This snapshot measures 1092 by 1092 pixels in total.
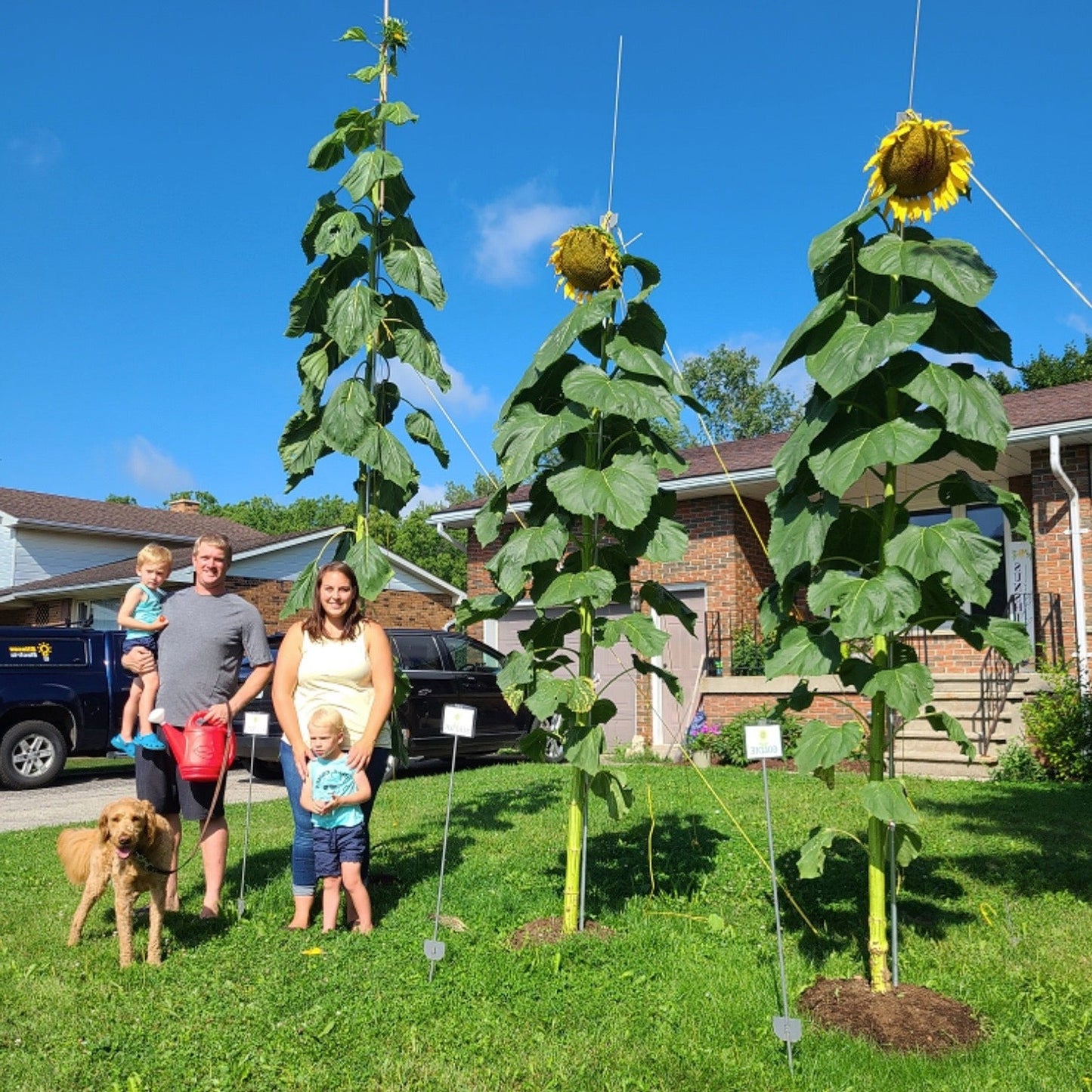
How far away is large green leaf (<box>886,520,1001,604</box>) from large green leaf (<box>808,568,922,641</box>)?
0.21 ft

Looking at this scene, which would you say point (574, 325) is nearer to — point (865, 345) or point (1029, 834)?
point (865, 345)

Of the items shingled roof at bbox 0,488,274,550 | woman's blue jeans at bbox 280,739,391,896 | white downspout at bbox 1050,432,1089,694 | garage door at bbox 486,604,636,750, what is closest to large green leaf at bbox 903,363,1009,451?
woman's blue jeans at bbox 280,739,391,896

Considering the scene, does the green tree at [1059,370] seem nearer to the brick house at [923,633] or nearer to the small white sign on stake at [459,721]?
the brick house at [923,633]

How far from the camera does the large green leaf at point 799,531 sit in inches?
139

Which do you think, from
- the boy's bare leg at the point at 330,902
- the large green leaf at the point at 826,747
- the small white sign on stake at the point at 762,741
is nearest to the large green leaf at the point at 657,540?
the small white sign on stake at the point at 762,741

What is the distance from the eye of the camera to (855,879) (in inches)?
211

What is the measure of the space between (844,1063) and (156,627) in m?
3.61

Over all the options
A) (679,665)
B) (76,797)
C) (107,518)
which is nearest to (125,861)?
(76,797)

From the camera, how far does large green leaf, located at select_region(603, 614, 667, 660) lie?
13.7 feet

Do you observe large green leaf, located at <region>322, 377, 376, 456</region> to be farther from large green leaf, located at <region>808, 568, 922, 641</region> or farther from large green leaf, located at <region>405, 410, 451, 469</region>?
large green leaf, located at <region>808, 568, 922, 641</region>

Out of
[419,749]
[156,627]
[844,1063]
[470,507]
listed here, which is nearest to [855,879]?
[844,1063]

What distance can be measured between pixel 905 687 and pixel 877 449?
2.63 feet

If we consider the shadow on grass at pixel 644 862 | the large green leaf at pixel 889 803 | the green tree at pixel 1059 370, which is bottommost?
the shadow on grass at pixel 644 862

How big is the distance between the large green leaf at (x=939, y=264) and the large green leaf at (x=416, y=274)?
262cm
